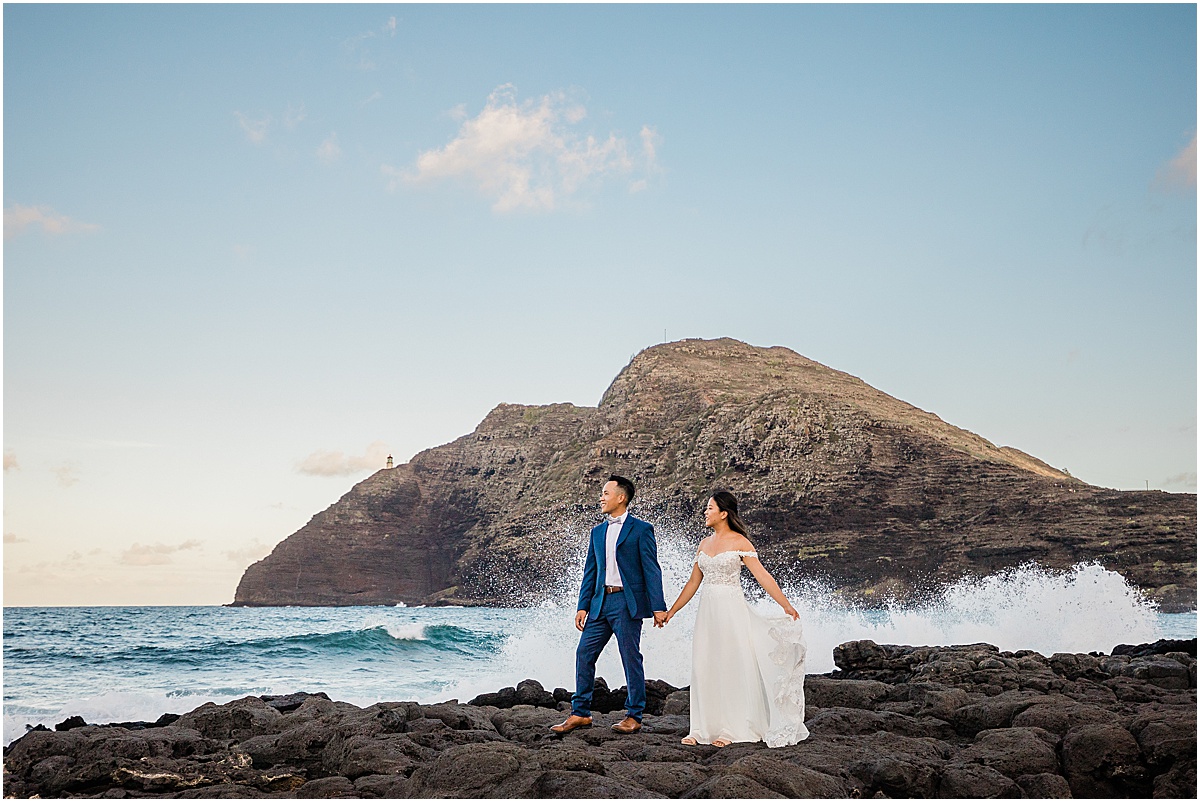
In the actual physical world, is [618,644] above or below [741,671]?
above

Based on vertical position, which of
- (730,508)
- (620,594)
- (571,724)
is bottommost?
(571,724)

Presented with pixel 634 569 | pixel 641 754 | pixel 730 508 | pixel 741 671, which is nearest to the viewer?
pixel 641 754

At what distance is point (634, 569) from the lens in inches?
265

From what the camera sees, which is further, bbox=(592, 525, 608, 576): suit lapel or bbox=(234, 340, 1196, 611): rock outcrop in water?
bbox=(234, 340, 1196, 611): rock outcrop in water

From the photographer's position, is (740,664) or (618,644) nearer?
(740,664)

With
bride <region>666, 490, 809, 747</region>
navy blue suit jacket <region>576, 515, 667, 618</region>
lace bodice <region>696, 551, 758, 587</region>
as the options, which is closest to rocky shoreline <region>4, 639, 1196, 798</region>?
bride <region>666, 490, 809, 747</region>

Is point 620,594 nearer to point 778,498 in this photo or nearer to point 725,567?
point 725,567

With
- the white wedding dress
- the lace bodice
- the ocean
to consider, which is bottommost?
the ocean

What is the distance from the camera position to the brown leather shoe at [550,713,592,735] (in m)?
6.93

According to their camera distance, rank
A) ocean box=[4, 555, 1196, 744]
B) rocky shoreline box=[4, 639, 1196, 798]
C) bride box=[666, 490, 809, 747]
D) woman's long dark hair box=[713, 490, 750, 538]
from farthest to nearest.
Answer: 1. ocean box=[4, 555, 1196, 744]
2. woman's long dark hair box=[713, 490, 750, 538]
3. bride box=[666, 490, 809, 747]
4. rocky shoreline box=[4, 639, 1196, 798]

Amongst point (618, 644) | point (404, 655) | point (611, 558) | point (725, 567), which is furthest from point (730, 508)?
point (404, 655)

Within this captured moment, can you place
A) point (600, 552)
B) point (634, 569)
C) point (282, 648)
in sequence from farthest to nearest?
point (282, 648) < point (600, 552) < point (634, 569)

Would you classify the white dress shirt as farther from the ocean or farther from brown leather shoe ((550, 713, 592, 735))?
the ocean

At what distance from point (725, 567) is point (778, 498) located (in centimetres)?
6448
